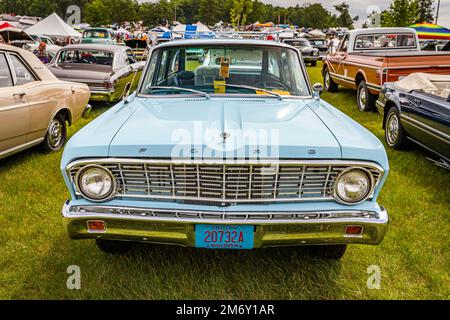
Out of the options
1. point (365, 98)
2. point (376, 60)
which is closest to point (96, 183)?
point (376, 60)

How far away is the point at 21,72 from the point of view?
527cm

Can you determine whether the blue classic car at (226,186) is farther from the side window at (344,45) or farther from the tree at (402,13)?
the tree at (402,13)

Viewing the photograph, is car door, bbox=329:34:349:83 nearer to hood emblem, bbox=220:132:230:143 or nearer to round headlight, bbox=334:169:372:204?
round headlight, bbox=334:169:372:204

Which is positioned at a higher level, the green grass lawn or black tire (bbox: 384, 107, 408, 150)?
black tire (bbox: 384, 107, 408, 150)

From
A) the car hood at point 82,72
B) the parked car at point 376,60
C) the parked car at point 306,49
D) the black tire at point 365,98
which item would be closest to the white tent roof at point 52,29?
the parked car at point 306,49

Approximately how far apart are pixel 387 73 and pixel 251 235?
6.27m

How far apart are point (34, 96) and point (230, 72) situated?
280 centimetres

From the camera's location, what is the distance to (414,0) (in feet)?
83.0

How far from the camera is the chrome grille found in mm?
2473

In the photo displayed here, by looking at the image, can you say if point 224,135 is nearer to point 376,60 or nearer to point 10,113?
point 10,113

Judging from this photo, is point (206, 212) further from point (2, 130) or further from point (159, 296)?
point (2, 130)

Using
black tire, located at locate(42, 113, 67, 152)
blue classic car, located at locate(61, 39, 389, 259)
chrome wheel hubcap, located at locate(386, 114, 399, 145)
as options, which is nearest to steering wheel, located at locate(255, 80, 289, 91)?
blue classic car, located at locate(61, 39, 389, 259)

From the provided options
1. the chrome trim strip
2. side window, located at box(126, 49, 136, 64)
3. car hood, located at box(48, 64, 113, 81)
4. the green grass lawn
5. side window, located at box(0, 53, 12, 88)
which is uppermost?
side window, located at box(0, 53, 12, 88)
